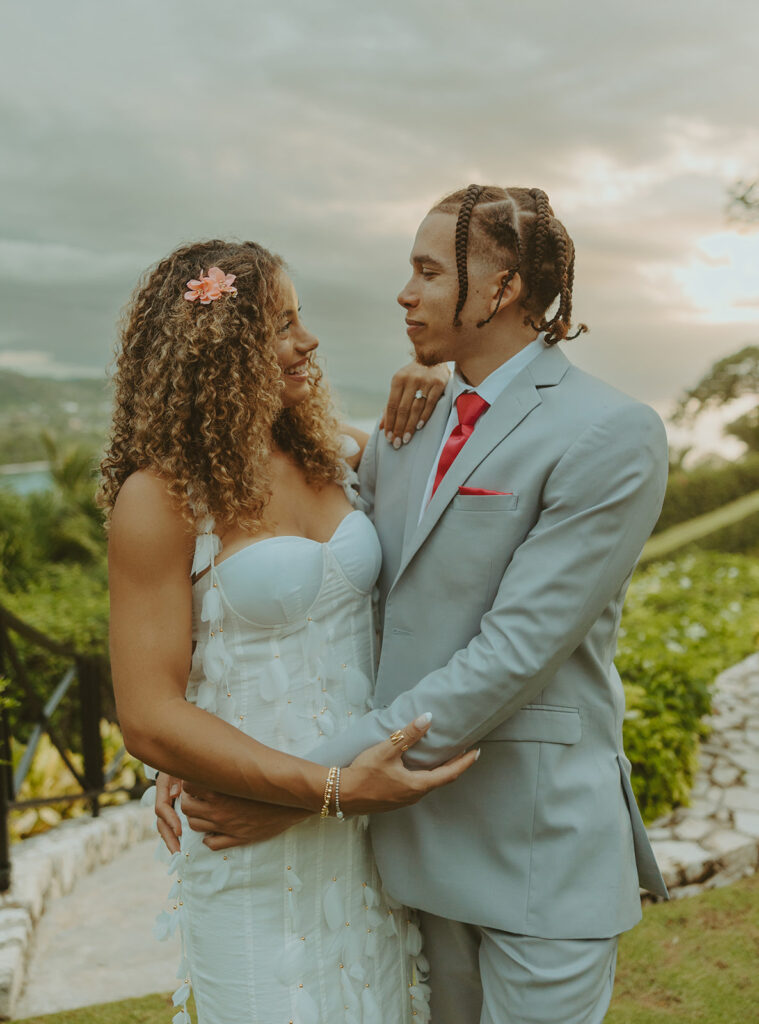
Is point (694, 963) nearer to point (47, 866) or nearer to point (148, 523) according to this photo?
point (47, 866)

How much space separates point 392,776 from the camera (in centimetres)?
177

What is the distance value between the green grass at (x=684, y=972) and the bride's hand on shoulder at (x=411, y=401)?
2351 mm

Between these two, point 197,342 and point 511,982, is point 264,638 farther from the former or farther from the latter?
point 511,982

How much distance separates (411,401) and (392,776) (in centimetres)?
100

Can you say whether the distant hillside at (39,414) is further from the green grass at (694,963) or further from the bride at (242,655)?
the bride at (242,655)

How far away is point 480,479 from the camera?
1890 millimetres

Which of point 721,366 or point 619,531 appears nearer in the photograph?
point 619,531

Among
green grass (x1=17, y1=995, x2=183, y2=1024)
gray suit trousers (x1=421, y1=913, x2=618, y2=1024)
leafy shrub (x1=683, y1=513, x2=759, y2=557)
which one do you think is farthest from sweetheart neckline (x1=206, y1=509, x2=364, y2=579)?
leafy shrub (x1=683, y1=513, x2=759, y2=557)

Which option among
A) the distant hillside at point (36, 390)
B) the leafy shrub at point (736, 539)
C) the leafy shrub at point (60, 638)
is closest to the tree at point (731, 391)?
the leafy shrub at point (736, 539)

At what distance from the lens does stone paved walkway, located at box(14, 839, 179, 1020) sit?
3482 mm

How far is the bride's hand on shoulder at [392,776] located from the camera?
1771mm

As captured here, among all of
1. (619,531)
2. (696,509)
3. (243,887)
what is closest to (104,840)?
(243,887)

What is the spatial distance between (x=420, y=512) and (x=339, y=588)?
26 cm

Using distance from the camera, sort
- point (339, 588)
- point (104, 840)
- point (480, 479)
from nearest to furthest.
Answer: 1. point (480, 479)
2. point (339, 588)
3. point (104, 840)
